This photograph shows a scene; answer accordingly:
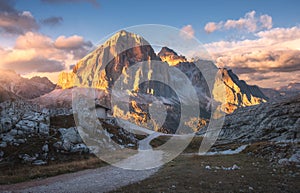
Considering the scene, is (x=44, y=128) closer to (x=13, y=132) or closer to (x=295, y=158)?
(x=13, y=132)

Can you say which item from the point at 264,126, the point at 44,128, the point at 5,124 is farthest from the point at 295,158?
the point at 264,126

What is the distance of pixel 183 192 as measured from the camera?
1775 cm

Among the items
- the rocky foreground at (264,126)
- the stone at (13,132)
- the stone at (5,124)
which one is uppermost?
the stone at (5,124)

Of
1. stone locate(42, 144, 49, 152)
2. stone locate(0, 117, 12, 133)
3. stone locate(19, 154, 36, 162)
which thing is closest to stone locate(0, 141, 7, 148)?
stone locate(0, 117, 12, 133)

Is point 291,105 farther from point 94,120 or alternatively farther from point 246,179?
point 246,179

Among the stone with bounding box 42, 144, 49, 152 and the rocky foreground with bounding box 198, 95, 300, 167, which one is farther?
the rocky foreground with bounding box 198, 95, 300, 167

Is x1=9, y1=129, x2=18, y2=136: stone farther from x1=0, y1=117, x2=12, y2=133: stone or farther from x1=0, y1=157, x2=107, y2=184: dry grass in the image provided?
x1=0, y1=157, x2=107, y2=184: dry grass

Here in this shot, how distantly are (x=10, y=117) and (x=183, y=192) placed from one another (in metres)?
40.6

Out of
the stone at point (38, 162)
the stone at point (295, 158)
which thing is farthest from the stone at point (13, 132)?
the stone at point (295, 158)

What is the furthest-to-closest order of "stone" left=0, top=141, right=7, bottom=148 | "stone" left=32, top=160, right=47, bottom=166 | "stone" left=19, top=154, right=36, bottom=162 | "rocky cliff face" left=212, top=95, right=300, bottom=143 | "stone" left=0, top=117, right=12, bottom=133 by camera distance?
1. "rocky cliff face" left=212, top=95, right=300, bottom=143
2. "stone" left=0, top=117, right=12, bottom=133
3. "stone" left=0, top=141, right=7, bottom=148
4. "stone" left=19, top=154, right=36, bottom=162
5. "stone" left=32, top=160, right=47, bottom=166

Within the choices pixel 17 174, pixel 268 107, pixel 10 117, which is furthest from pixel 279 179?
pixel 268 107

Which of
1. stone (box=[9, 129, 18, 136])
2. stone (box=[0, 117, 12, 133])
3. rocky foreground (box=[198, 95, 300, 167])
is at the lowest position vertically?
rocky foreground (box=[198, 95, 300, 167])

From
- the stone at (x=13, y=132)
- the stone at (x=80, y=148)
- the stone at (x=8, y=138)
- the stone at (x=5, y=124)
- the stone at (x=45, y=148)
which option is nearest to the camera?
the stone at (x=8, y=138)

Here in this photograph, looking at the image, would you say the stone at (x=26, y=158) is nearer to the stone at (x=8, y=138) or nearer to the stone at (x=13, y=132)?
the stone at (x=8, y=138)
